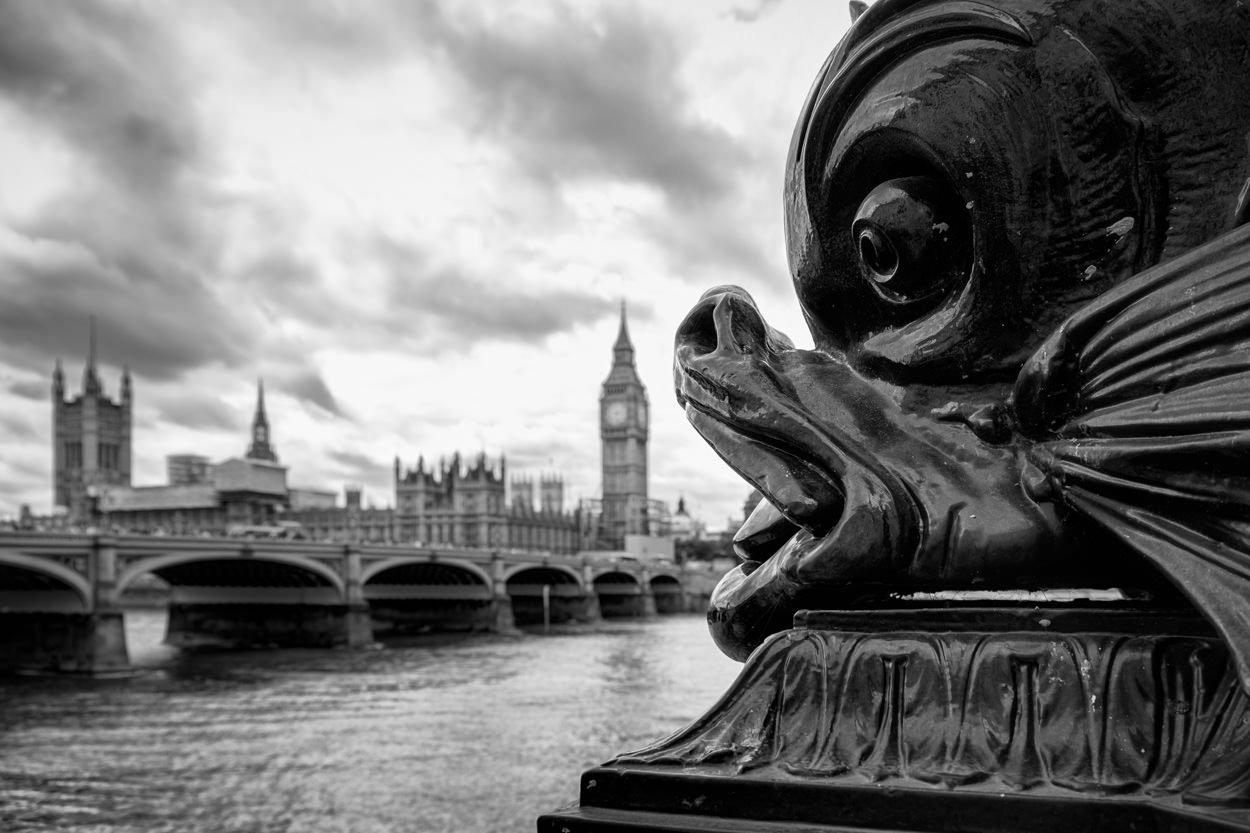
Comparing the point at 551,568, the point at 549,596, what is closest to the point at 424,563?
the point at 551,568

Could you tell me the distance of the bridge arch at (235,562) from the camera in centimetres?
2264

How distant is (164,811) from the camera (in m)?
9.41

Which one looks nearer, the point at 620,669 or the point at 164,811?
the point at 164,811

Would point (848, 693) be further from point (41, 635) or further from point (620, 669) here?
point (41, 635)

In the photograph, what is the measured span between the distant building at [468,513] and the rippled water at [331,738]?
42215mm

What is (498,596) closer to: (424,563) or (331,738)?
(424,563)

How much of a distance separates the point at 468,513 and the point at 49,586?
1799 inches

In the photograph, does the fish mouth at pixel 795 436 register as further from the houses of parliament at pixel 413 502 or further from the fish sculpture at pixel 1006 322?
the houses of parliament at pixel 413 502

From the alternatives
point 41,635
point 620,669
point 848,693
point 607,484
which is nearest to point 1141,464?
point 848,693

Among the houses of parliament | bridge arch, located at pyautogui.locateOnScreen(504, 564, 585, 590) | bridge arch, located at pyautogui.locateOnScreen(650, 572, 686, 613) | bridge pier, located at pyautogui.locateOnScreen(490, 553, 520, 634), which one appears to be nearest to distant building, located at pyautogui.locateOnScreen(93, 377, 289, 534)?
the houses of parliament

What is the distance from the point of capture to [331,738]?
1348cm

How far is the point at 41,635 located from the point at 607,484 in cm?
6394

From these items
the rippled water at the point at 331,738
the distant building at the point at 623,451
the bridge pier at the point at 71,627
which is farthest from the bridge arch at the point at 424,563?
the distant building at the point at 623,451

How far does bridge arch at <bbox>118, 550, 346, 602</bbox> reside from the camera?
22642 mm
